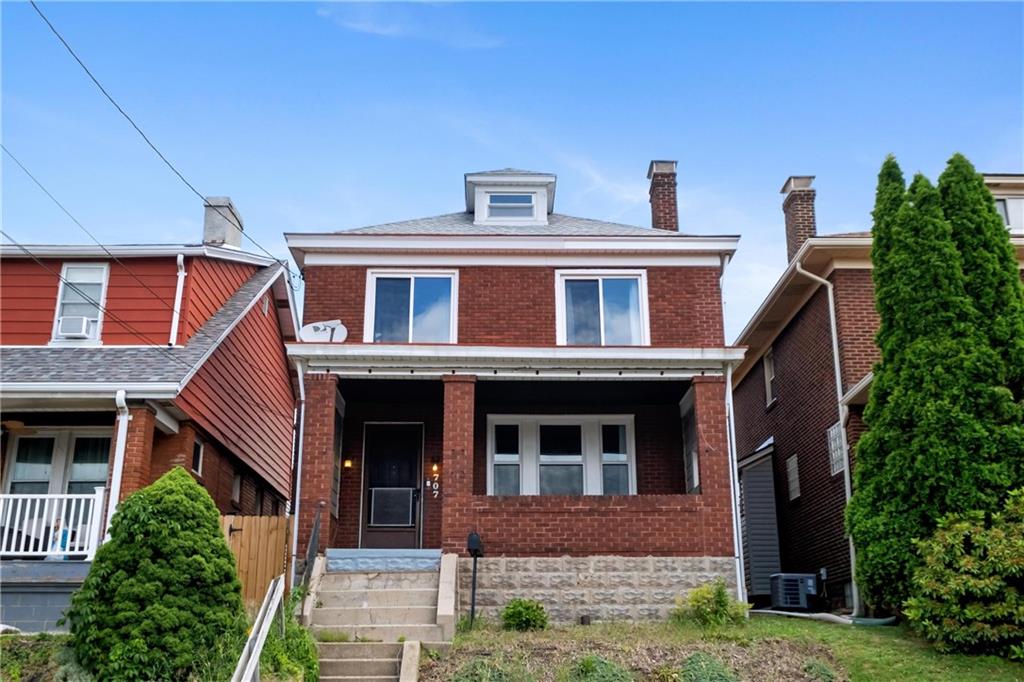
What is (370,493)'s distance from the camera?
55.8 feet

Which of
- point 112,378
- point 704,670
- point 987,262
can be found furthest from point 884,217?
point 112,378

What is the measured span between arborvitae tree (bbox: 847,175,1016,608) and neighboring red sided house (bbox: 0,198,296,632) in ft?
32.7

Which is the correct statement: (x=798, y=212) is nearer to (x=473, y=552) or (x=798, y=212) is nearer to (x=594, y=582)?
(x=594, y=582)

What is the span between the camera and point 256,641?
9.69 meters

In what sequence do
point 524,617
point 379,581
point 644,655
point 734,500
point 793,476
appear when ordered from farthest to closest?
point 793,476 < point 734,500 < point 379,581 < point 524,617 < point 644,655

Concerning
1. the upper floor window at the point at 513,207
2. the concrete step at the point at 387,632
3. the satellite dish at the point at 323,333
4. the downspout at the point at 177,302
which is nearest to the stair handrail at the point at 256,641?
the concrete step at the point at 387,632

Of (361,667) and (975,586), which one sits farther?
(975,586)

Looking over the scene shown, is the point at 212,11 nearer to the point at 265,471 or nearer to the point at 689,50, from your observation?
the point at 689,50

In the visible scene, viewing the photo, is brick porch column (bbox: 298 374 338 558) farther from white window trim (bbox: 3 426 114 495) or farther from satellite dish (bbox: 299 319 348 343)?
white window trim (bbox: 3 426 114 495)

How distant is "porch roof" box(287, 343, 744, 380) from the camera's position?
49.6ft

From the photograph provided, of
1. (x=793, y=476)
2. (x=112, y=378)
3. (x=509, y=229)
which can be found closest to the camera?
(x=112, y=378)

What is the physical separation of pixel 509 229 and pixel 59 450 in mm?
8465

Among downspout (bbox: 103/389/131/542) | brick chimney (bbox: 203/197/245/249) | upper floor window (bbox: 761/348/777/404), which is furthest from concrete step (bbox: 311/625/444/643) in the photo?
upper floor window (bbox: 761/348/777/404)

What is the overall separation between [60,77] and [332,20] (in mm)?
4475
